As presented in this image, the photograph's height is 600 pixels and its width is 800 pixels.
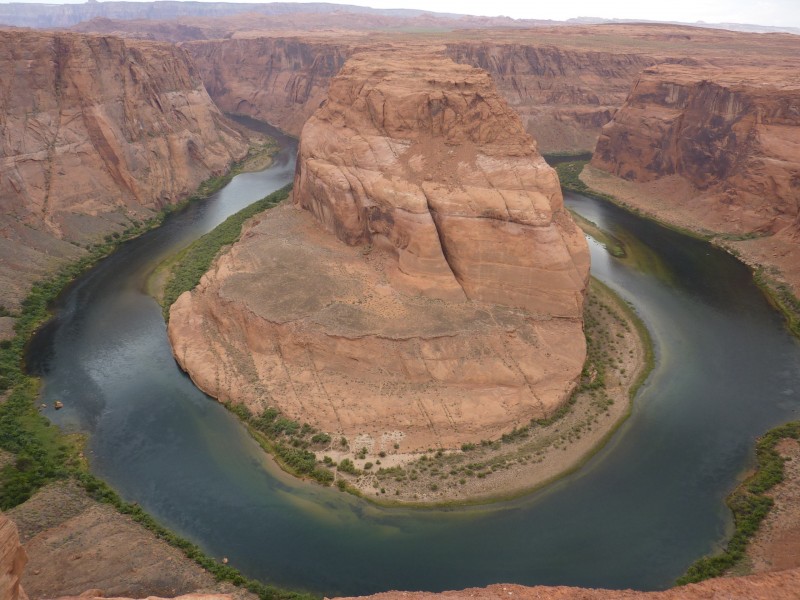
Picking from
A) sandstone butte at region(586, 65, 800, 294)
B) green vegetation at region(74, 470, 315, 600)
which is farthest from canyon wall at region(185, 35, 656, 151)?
green vegetation at region(74, 470, 315, 600)

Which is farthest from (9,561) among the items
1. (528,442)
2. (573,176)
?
(573,176)

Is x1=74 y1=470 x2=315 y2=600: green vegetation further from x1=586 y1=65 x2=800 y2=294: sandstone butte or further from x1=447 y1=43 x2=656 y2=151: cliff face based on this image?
x1=447 y1=43 x2=656 y2=151: cliff face

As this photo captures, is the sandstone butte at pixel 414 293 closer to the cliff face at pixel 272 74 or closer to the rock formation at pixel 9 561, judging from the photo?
the rock formation at pixel 9 561

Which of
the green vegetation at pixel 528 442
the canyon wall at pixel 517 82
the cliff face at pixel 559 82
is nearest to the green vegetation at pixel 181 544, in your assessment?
the green vegetation at pixel 528 442

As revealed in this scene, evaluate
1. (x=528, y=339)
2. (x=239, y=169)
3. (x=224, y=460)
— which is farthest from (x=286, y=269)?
(x=239, y=169)

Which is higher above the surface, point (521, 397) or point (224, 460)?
point (521, 397)

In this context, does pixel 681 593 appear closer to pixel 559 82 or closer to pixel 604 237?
pixel 604 237

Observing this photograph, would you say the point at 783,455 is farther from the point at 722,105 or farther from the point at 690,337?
the point at 722,105
